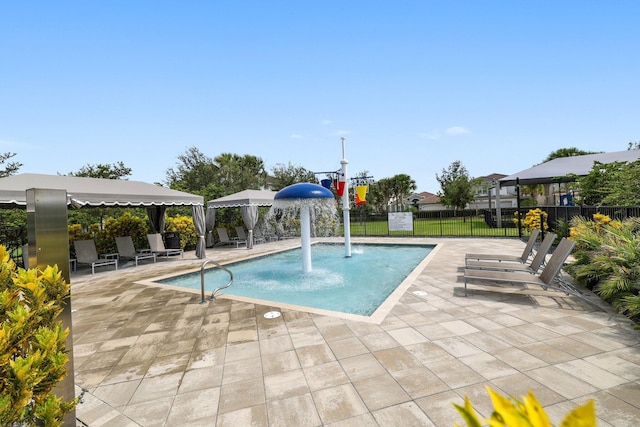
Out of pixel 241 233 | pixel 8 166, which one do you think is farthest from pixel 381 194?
pixel 8 166

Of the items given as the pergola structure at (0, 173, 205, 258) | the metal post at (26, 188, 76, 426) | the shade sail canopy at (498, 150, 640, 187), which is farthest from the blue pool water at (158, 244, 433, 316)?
the shade sail canopy at (498, 150, 640, 187)

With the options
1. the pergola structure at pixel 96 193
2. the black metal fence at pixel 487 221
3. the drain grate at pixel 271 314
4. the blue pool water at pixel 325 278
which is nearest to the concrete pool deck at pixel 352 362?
the drain grate at pixel 271 314

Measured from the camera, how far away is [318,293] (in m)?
7.74

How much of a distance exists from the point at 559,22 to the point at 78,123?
66.4 ft

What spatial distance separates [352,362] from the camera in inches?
147

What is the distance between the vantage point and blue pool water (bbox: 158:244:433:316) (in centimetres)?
716

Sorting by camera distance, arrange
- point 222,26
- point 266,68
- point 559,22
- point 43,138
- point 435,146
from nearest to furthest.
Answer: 1. point 559,22
2. point 222,26
3. point 266,68
4. point 43,138
5. point 435,146

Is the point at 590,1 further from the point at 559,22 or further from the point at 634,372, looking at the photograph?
the point at 634,372

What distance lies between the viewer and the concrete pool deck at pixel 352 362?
290 cm

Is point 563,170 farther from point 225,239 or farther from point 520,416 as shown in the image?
point 520,416

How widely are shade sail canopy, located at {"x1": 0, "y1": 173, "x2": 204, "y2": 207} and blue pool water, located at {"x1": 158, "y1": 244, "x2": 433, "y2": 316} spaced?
385cm

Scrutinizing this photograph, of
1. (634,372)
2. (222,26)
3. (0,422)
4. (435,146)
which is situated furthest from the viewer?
(435,146)

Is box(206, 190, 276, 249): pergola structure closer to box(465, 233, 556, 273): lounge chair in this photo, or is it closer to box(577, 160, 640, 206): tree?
box(465, 233, 556, 273): lounge chair

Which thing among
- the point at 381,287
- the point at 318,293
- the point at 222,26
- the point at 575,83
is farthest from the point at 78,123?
the point at 575,83
